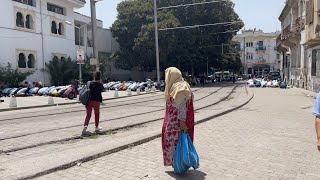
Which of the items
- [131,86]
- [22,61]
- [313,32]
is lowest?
[131,86]

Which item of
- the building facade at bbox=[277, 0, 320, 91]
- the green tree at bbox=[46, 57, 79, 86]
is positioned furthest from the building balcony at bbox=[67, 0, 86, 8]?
the building facade at bbox=[277, 0, 320, 91]

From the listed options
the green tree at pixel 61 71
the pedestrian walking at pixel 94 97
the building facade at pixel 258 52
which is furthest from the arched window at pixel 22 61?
the building facade at pixel 258 52

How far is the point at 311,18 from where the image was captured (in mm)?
21453

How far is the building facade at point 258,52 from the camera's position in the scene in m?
83.8

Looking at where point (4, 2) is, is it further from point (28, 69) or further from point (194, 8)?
point (194, 8)

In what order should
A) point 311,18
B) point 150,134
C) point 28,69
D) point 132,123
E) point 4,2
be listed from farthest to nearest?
point 28,69, point 4,2, point 311,18, point 132,123, point 150,134

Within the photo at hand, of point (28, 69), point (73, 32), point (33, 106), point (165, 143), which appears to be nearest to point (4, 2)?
point (28, 69)

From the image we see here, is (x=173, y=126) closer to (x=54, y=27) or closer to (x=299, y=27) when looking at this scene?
(x=299, y=27)

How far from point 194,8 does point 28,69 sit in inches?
850

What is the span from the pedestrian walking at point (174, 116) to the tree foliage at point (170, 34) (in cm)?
3302

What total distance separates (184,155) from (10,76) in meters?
24.5

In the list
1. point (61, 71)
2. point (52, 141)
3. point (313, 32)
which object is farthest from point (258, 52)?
point (52, 141)

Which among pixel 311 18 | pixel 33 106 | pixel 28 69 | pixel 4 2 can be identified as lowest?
pixel 33 106

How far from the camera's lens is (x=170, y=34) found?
37.8 meters
